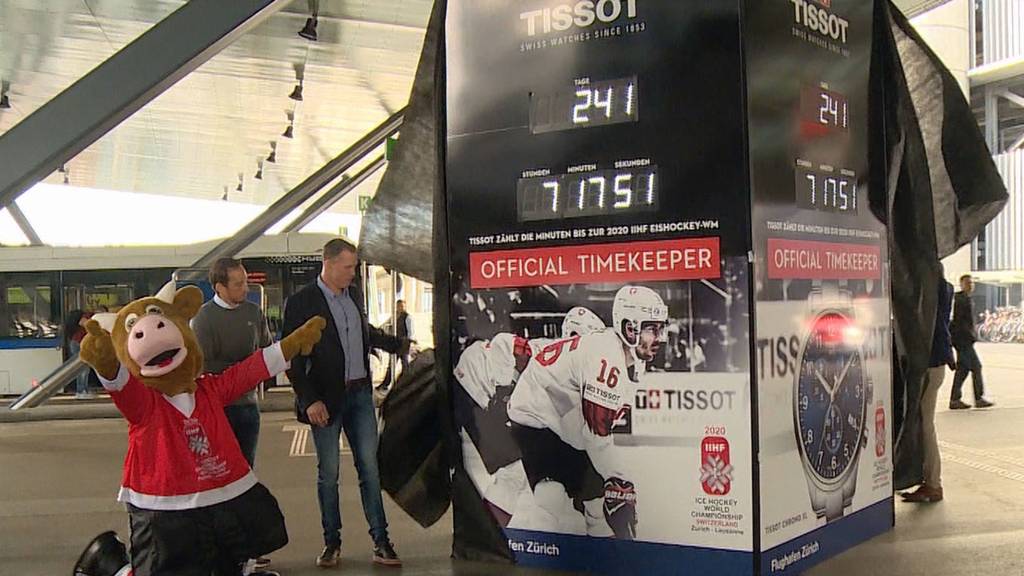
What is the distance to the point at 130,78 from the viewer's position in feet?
29.8

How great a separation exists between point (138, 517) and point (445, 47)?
301 cm

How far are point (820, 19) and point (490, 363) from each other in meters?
2.66

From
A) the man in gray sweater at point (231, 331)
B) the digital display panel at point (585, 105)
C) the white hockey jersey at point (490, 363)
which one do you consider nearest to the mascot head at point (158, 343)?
the man in gray sweater at point (231, 331)

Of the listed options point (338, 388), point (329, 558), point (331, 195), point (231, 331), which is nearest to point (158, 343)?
point (338, 388)

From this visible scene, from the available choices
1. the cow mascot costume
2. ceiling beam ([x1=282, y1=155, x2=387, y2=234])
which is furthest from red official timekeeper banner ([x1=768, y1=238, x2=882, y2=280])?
ceiling beam ([x1=282, y1=155, x2=387, y2=234])

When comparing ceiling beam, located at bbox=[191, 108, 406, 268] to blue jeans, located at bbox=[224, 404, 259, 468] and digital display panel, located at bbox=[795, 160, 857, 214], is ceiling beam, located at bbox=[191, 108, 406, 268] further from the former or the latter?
digital display panel, located at bbox=[795, 160, 857, 214]

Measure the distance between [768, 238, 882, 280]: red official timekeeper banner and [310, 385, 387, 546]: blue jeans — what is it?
2.55 meters

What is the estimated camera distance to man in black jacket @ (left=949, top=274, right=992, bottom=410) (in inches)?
505

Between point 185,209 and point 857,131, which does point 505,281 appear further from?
point 185,209

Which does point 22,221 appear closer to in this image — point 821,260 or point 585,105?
point 585,105

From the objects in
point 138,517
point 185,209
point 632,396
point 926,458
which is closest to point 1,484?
point 138,517

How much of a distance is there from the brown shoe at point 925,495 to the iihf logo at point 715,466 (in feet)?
10.8

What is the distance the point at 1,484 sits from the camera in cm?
934

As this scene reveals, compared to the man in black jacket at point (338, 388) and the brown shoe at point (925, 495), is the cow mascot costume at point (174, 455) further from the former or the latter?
the brown shoe at point (925, 495)
